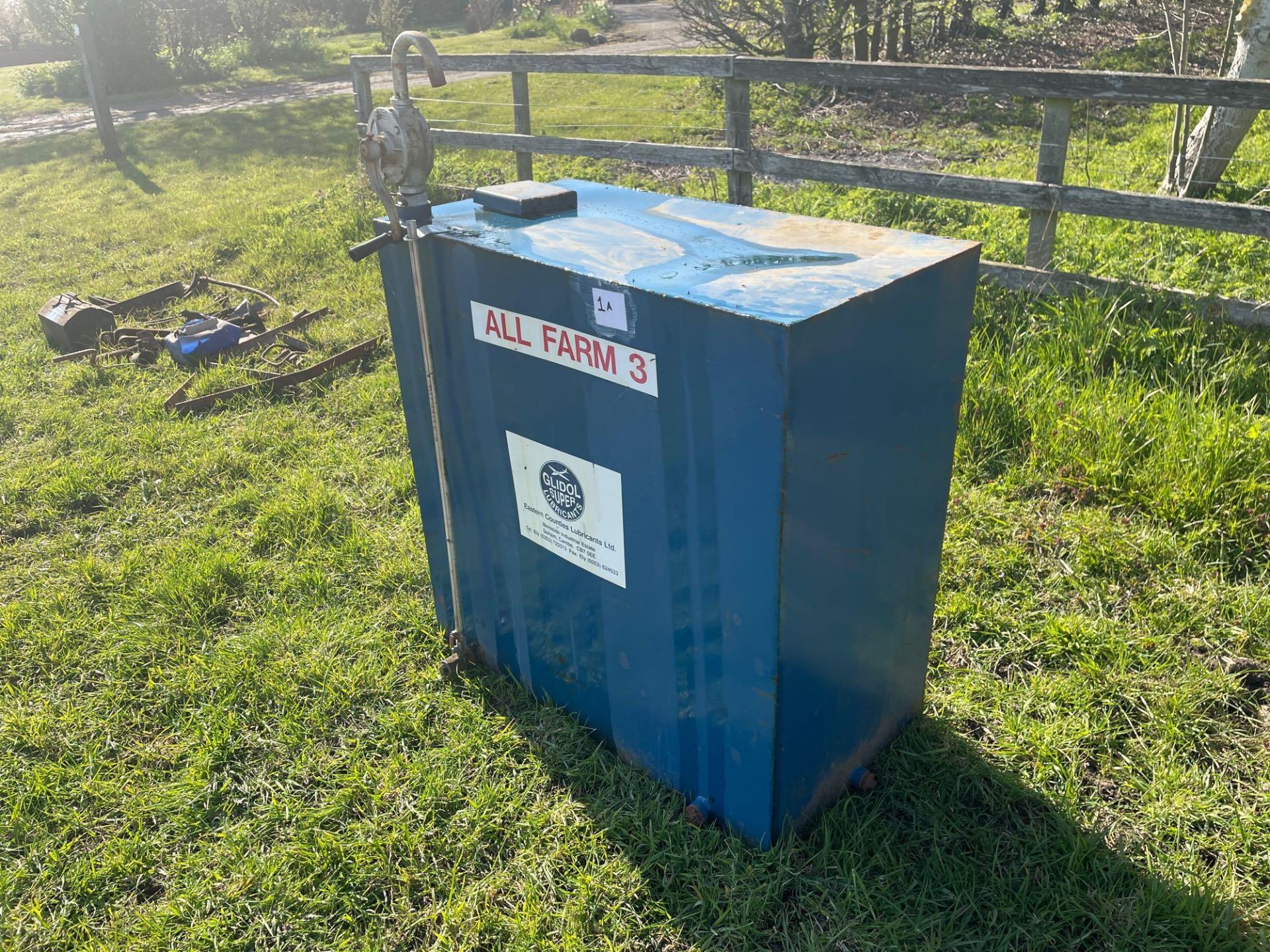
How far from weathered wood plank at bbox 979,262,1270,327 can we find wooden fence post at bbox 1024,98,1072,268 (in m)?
0.11

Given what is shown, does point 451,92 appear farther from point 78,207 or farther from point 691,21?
point 78,207

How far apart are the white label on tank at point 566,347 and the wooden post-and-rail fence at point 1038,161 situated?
3.53m

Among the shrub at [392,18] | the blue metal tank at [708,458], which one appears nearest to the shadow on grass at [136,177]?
the blue metal tank at [708,458]

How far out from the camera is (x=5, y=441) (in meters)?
5.12

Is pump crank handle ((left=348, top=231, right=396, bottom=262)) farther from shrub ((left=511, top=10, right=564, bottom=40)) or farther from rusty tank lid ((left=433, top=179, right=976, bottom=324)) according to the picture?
shrub ((left=511, top=10, right=564, bottom=40))

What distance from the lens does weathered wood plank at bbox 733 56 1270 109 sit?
14.5ft

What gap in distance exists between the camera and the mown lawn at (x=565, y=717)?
2.36 metres

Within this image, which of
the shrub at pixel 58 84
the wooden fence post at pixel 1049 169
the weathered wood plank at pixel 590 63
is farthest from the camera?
the shrub at pixel 58 84

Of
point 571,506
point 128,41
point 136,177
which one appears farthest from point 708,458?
point 128,41

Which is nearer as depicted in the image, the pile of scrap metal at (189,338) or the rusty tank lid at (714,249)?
the rusty tank lid at (714,249)

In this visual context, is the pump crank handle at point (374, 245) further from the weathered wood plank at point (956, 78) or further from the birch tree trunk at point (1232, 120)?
the birch tree trunk at point (1232, 120)

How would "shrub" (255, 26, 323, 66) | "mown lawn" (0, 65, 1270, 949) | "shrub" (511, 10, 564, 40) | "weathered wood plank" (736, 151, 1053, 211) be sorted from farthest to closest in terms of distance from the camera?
"shrub" (511, 10, 564, 40) → "shrub" (255, 26, 323, 66) → "weathered wood plank" (736, 151, 1053, 211) → "mown lawn" (0, 65, 1270, 949)

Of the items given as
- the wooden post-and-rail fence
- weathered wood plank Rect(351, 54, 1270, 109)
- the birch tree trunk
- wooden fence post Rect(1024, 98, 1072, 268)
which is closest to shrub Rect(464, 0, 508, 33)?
weathered wood plank Rect(351, 54, 1270, 109)

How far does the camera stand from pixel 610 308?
213 centimetres
